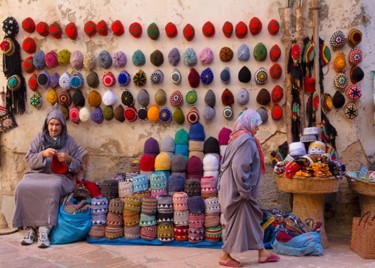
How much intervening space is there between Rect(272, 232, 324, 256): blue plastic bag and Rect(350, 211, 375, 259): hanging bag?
0.34m

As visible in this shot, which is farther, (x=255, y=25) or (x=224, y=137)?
(x=224, y=137)

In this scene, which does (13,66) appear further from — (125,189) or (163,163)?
(163,163)

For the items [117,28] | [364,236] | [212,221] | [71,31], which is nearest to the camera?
[364,236]

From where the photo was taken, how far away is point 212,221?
4.96 m

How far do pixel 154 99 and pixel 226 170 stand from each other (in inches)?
68.8

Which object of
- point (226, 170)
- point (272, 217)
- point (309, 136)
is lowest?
point (272, 217)

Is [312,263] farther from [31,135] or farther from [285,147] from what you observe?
[31,135]

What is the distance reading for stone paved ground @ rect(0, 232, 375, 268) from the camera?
439 centimetres

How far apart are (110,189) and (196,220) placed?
3.32 feet

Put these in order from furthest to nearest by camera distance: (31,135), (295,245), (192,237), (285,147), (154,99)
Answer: (31,135) < (154,99) < (285,147) < (192,237) < (295,245)

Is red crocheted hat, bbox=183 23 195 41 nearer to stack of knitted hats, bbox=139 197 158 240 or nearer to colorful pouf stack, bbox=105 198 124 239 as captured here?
stack of knitted hats, bbox=139 197 158 240

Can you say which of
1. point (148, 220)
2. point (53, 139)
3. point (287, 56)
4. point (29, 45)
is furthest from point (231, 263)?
point (29, 45)

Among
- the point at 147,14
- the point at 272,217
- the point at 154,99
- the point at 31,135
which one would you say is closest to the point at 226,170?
the point at 272,217

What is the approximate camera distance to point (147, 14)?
18.8 feet
